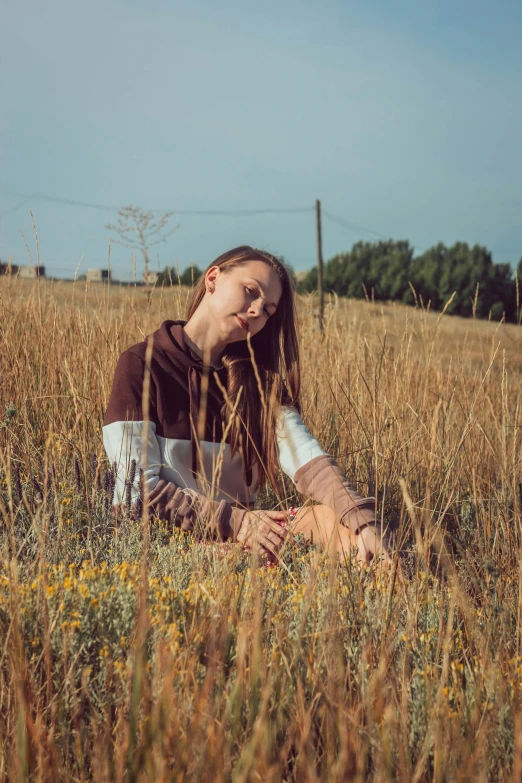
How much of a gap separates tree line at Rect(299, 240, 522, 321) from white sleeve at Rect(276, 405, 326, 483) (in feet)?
162

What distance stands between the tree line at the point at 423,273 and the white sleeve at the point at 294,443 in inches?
1949

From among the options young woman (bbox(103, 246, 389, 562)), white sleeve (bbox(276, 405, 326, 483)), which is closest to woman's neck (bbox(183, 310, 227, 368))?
young woman (bbox(103, 246, 389, 562))

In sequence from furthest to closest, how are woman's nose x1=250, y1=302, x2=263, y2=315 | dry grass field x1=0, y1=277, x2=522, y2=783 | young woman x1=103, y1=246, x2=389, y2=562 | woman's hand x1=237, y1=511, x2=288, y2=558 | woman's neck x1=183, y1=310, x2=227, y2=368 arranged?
woman's neck x1=183, y1=310, x2=227, y2=368 < woman's nose x1=250, y1=302, x2=263, y2=315 < young woman x1=103, y1=246, x2=389, y2=562 < woman's hand x1=237, y1=511, x2=288, y2=558 < dry grass field x1=0, y1=277, x2=522, y2=783

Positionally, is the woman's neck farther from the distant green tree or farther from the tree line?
the distant green tree

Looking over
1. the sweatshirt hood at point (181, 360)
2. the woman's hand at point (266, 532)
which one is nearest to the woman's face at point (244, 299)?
the sweatshirt hood at point (181, 360)

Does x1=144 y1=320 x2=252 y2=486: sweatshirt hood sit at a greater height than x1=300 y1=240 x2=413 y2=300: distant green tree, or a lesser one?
lesser

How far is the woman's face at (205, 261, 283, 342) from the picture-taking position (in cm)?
A: 221

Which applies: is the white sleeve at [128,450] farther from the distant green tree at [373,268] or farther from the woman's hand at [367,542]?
the distant green tree at [373,268]

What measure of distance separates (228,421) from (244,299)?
0.46m

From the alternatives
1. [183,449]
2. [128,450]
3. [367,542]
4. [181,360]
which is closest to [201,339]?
[181,360]

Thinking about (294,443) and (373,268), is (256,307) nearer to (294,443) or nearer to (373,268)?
(294,443)

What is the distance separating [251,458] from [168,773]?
1.38 metres

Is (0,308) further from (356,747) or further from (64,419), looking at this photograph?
(356,747)

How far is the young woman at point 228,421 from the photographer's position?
1.96m
